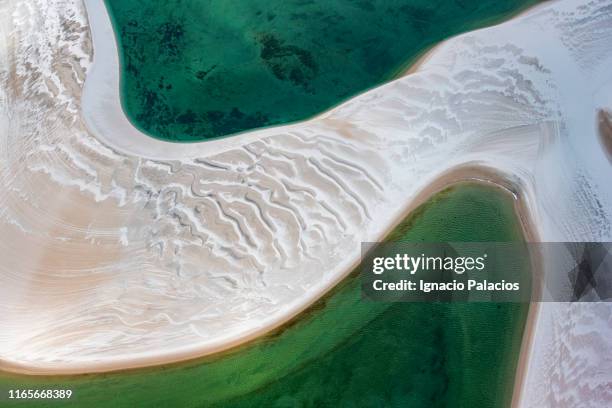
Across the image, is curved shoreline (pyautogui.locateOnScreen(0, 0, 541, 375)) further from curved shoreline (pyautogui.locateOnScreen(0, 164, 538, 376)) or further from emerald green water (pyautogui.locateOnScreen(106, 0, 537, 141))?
→ emerald green water (pyautogui.locateOnScreen(106, 0, 537, 141))

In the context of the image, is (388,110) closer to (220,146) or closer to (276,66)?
(276,66)

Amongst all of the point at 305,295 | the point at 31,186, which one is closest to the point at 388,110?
the point at 305,295

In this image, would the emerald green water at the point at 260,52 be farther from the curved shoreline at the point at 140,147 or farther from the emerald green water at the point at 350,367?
the emerald green water at the point at 350,367

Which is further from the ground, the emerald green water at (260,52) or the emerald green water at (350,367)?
the emerald green water at (260,52)

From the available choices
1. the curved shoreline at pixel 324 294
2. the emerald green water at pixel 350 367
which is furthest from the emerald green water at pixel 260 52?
the emerald green water at pixel 350 367

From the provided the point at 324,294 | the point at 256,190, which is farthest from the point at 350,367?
the point at 256,190

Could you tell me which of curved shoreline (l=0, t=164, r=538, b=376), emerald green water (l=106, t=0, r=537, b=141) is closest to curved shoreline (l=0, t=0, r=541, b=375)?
curved shoreline (l=0, t=164, r=538, b=376)
